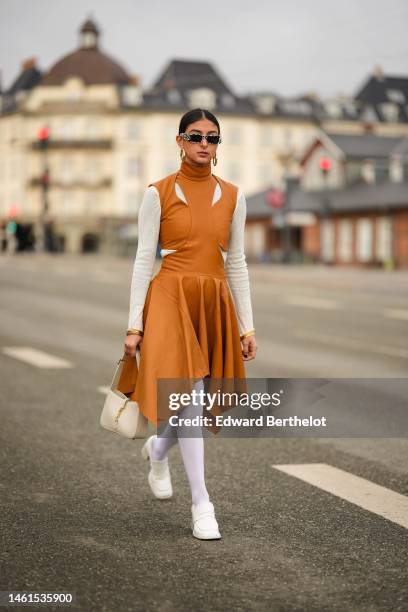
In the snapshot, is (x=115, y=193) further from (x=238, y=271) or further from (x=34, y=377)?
(x=238, y=271)

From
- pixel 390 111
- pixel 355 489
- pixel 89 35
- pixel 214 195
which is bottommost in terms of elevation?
pixel 355 489

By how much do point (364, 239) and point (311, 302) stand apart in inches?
1177

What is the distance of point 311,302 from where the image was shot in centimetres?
2588

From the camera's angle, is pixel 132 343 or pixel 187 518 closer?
pixel 132 343

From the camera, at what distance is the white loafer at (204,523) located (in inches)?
204

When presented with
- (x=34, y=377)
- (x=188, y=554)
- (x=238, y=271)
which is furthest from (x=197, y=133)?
(x=34, y=377)

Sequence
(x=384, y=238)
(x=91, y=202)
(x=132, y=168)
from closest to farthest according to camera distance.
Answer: (x=384, y=238)
(x=91, y=202)
(x=132, y=168)

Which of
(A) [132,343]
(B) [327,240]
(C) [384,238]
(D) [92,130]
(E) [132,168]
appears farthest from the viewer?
(E) [132,168]

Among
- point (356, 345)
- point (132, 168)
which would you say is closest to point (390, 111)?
point (132, 168)

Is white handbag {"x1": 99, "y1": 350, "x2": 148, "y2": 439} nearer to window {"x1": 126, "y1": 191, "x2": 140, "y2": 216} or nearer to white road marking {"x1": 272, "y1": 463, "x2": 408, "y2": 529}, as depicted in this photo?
white road marking {"x1": 272, "y1": 463, "x2": 408, "y2": 529}

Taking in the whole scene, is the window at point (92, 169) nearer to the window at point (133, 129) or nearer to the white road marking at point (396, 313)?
the window at point (133, 129)

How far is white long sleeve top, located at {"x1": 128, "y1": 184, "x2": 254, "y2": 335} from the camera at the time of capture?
5.24m

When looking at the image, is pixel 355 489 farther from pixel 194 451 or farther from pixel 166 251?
pixel 166 251

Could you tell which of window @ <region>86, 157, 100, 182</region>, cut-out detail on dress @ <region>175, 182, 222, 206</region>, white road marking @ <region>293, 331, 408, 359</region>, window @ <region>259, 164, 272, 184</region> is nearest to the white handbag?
cut-out detail on dress @ <region>175, 182, 222, 206</region>
